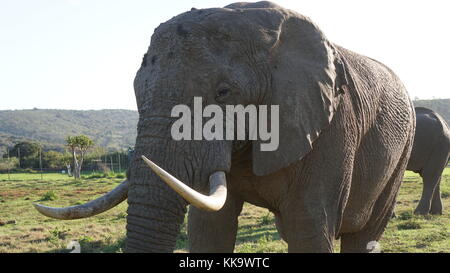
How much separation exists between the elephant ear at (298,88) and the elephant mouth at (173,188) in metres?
0.47

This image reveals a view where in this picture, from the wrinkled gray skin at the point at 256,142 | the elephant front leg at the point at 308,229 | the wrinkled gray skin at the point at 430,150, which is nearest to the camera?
the wrinkled gray skin at the point at 256,142

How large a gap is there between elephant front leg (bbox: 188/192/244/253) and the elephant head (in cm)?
74

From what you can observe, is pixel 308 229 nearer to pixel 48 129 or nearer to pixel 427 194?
pixel 427 194

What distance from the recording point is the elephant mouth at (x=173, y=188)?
8.08 ft

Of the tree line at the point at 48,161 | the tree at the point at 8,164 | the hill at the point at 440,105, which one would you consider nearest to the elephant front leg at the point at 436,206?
the tree line at the point at 48,161

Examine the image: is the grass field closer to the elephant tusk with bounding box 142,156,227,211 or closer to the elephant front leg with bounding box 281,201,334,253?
the elephant front leg with bounding box 281,201,334,253

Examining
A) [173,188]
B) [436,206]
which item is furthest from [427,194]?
[173,188]

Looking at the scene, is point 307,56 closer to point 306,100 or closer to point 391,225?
point 306,100

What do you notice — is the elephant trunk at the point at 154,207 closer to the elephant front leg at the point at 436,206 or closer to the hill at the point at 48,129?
the elephant front leg at the point at 436,206

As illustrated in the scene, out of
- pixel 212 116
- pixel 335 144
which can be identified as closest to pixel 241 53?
pixel 212 116

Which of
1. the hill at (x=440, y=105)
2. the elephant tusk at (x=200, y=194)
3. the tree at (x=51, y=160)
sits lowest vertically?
the tree at (x=51, y=160)

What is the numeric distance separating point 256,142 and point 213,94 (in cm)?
44

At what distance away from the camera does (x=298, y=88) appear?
3260 millimetres
